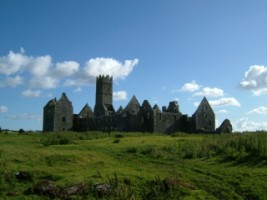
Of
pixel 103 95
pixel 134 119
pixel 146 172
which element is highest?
pixel 103 95

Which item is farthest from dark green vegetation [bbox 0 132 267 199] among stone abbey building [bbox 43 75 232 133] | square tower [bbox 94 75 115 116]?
square tower [bbox 94 75 115 116]

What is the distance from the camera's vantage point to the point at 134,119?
72.3m

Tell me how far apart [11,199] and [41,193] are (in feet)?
4.13

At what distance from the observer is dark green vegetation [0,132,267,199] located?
19422mm

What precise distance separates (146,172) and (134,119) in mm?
48851

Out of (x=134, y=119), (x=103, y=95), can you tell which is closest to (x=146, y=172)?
(x=134, y=119)

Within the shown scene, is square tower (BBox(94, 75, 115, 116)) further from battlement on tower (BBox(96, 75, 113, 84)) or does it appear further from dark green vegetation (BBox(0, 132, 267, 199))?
dark green vegetation (BBox(0, 132, 267, 199))

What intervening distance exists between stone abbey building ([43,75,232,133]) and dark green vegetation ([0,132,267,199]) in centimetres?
3861

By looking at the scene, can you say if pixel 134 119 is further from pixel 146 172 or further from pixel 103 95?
pixel 146 172

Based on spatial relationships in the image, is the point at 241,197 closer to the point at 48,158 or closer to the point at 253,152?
the point at 253,152

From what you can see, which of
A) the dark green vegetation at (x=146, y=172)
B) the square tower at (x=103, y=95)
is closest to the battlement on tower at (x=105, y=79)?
the square tower at (x=103, y=95)

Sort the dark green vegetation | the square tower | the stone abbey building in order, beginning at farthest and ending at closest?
the square tower < the stone abbey building < the dark green vegetation

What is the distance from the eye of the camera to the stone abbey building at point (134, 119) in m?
71.2

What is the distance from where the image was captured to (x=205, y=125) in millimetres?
73812
